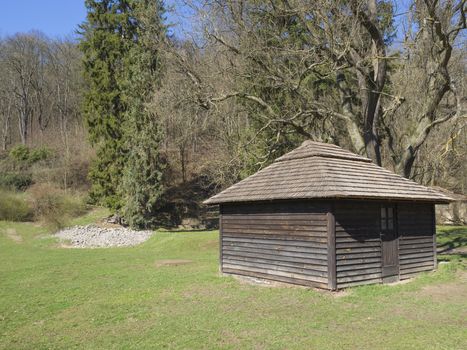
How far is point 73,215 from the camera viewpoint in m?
35.7

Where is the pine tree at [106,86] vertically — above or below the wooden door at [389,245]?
above

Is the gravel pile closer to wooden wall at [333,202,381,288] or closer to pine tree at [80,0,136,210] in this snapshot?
pine tree at [80,0,136,210]

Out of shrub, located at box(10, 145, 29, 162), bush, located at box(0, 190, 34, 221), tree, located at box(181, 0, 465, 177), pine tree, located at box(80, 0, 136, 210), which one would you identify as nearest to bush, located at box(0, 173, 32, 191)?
shrub, located at box(10, 145, 29, 162)

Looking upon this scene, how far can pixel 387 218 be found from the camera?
1395 centimetres

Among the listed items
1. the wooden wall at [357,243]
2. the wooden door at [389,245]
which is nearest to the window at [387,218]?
the wooden door at [389,245]

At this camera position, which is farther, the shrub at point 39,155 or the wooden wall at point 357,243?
the shrub at point 39,155

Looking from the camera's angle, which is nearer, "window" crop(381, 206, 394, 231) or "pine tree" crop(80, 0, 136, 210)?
"window" crop(381, 206, 394, 231)

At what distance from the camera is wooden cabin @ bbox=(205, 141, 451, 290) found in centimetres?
1237

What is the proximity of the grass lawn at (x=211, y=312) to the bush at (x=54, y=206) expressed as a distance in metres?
14.7

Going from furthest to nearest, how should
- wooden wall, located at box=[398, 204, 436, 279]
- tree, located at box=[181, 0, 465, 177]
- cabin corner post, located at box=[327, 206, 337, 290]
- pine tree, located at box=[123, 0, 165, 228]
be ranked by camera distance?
1. pine tree, located at box=[123, 0, 165, 228]
2. tree, located at box=[181, 0, 465, 177]
3. wooden wall, located at box=[398, 204, 436, 279]
4. cabin corner post, located at box=[327, 206, 337, 290]

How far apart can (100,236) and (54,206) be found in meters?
6.24

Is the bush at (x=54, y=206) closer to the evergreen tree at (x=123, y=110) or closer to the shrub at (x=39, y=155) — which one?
the evergreen tree at (x=123, y=110)

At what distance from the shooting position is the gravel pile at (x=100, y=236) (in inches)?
1111

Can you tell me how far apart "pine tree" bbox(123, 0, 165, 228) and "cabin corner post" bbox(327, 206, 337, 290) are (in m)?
20.9
